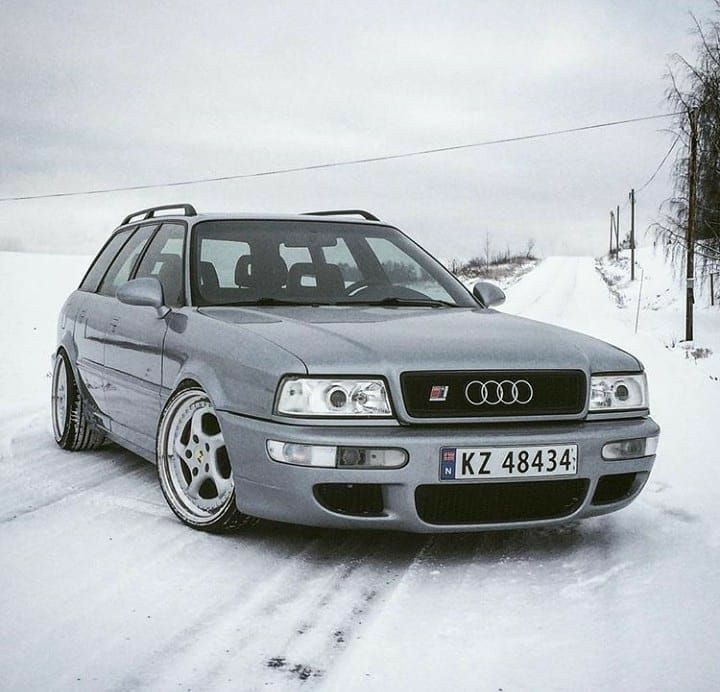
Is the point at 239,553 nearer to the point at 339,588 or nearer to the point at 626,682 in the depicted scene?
the point at 339,588

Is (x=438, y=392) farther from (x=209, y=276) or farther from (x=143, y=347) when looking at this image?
(x=143, y=347)

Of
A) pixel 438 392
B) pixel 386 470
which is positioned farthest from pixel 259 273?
pixel 386 470

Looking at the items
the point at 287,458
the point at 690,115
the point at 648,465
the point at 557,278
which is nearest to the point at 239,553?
the point at 287,458

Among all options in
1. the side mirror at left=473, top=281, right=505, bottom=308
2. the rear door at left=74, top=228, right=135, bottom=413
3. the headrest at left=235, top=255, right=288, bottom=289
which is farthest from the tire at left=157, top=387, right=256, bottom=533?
the side mirror at left=473, top=281, right=505, bottom=308

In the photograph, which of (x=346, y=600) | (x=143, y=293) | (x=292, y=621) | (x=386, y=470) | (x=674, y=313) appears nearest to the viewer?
(x=292, y=621)

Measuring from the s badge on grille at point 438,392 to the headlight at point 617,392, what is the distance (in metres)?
0.67

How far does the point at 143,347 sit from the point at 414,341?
1657 millimetres

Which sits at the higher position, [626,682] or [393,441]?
[393,441]

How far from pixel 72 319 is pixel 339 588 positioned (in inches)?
140

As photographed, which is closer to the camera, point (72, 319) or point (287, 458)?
point (287, 458)

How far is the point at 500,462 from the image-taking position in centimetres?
354

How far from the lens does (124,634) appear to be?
2.96 metres

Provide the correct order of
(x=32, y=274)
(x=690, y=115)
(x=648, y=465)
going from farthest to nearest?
(x=32, y=274) → (x=690, y=115) → (x=648, y=465)

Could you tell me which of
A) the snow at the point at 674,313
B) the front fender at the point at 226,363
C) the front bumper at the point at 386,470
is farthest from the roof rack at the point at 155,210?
the snow at the point at 674,313
